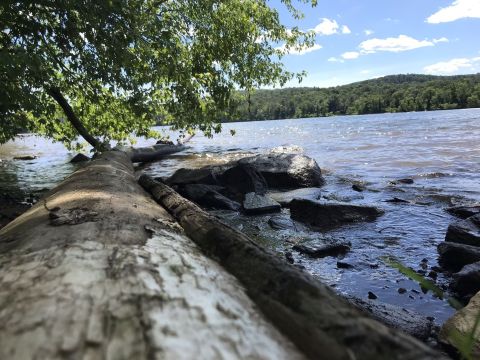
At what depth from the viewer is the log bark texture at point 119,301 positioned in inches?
60.1

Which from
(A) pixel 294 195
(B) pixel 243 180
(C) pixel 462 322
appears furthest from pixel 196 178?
(C) pixel 462 322

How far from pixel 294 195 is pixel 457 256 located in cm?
511

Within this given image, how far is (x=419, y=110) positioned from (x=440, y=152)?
104451 mm

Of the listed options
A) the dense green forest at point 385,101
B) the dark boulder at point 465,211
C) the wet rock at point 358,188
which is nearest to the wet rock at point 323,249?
the dark boulder at point 465,211

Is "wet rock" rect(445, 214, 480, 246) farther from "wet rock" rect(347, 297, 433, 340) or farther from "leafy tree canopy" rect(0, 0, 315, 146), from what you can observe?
"leafy tree canopy" rect(0, 0, 315, 146)

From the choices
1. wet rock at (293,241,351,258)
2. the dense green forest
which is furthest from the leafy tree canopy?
the dense green forest

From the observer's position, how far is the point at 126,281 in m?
2.03

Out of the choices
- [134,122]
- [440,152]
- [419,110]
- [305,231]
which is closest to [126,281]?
[305,231]

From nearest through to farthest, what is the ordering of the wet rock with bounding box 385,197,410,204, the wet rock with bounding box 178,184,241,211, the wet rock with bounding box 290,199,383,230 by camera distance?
the wet rock with bounding box 290,199,383,230
the wet rock with bounding box 385,197,410,204
the wet rock with bounding box 178,184,241,211

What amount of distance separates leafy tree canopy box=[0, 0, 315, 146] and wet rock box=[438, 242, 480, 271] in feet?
21.8

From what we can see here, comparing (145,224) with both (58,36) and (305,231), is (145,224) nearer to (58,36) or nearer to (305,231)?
(305,231)

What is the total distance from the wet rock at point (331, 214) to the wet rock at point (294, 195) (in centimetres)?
114

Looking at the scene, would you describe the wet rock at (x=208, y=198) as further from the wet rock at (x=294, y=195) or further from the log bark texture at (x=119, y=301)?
the log bark texture at (x=119, y=301)

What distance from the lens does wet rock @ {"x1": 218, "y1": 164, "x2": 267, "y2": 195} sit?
11133 millimetres
